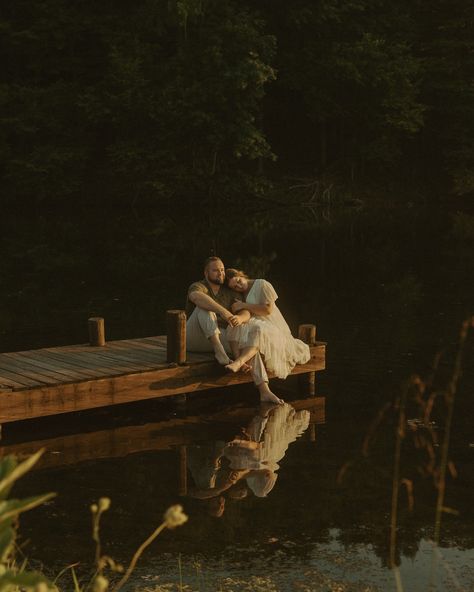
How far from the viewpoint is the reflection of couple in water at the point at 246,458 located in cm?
840

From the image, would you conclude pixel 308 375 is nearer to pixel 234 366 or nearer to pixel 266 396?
pixel 266 396

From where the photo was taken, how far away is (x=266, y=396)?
11359 mm

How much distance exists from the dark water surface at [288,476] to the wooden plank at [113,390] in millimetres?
291

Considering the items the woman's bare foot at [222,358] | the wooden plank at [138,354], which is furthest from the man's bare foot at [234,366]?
the wooden plank at [138,354]

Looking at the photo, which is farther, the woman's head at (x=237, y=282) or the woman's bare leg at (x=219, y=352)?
the woman's head at (x=237, y=282)

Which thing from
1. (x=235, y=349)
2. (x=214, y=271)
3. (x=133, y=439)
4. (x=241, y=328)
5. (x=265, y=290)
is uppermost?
(x=214, y=271)

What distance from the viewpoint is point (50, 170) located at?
131ft

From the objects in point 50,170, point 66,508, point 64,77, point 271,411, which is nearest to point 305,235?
point 50,170

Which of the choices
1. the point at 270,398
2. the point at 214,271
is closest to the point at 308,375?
the point at 270,398

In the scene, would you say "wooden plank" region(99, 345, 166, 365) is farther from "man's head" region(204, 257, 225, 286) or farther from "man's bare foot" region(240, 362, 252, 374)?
"man's head" region(204, 257, 225, 286)

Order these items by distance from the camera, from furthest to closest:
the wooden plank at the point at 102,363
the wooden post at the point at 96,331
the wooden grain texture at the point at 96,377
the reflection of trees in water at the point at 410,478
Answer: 1. the wooden post at the point at 96,331
2. the wooden plank at the point at 102,363
3. the wooden grain texture at the point at 96,377
4. the reflection of trees in water at the point at 410,478

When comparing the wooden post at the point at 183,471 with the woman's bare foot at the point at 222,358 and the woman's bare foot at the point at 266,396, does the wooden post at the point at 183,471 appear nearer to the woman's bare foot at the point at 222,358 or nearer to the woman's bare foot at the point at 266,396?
the woman's bare foot at the point at 222,358

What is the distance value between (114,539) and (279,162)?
39089 mm

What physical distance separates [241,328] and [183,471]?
2647 millimetres
